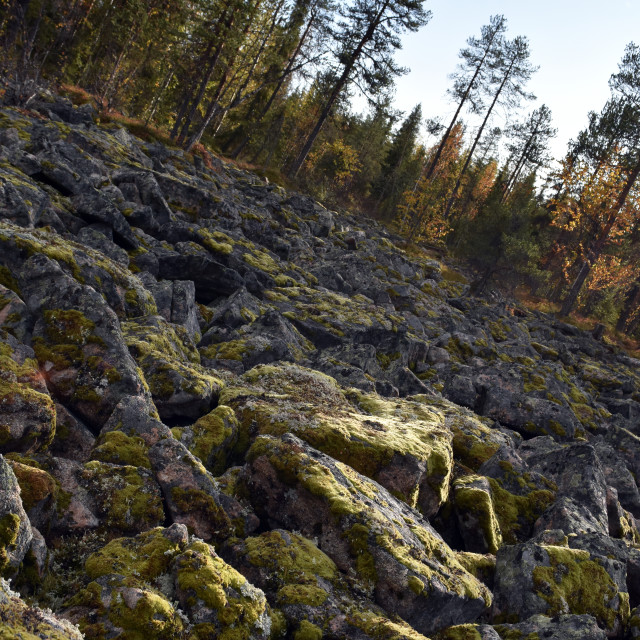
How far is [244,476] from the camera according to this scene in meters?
7.41

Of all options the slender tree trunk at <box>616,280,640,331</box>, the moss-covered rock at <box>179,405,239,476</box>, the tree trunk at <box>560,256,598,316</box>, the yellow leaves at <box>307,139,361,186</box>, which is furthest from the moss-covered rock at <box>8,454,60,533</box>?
the yellow leaves at <box>307,139,361,186</box>

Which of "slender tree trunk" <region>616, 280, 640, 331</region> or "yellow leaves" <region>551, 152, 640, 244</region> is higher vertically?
"yellow leaves" <region>551, 152, 640, 244</region>

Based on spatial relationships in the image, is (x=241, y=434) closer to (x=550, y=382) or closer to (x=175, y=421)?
(x=175, y=421)

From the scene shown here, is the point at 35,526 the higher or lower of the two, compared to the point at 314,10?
lower

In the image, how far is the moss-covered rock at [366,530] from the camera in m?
5.95

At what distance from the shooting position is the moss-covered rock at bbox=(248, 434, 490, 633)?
19.5ft

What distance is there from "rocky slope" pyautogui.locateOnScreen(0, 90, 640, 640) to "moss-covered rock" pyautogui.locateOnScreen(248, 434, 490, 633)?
30mm

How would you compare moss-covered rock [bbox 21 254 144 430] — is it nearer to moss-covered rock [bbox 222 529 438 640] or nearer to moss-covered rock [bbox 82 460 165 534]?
moss-covered rock [bbox 82 460 165 534]

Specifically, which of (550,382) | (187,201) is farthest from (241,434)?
(187,201)

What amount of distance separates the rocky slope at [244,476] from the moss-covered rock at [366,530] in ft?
0.10

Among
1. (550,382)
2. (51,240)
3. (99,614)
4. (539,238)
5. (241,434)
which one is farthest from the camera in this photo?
(539,238)

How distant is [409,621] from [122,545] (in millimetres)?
3507

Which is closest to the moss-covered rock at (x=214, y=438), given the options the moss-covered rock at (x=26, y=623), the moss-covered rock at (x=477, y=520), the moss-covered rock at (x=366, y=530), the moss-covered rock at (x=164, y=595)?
the moss-covered rock at (x=366, y=530)

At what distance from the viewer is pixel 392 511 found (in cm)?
736
